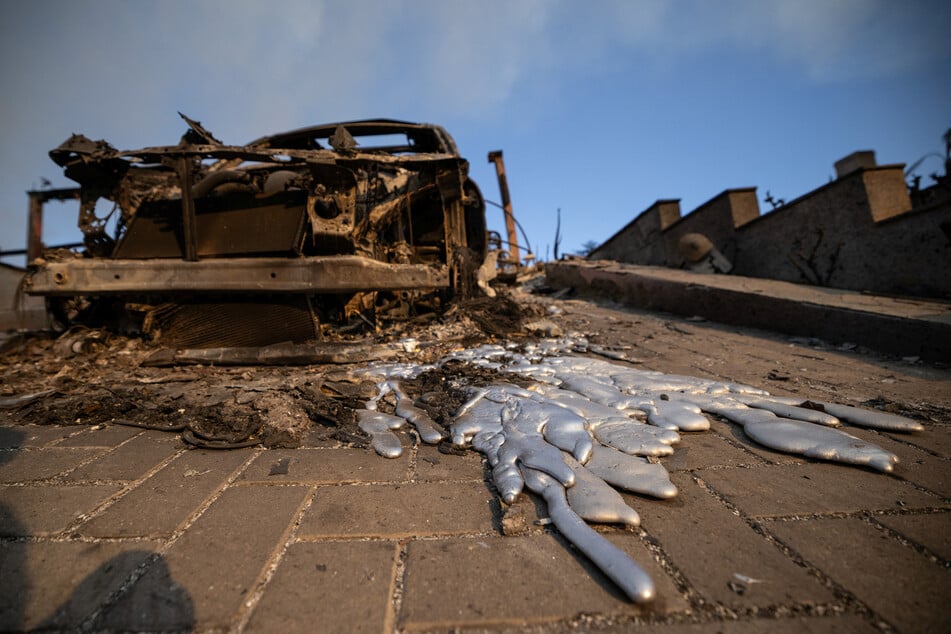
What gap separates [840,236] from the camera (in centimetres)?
566

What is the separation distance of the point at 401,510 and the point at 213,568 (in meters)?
0.45

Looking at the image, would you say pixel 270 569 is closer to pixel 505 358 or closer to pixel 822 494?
pixel 822 494

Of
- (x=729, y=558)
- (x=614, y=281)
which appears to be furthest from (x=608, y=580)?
(x=614, y=281)

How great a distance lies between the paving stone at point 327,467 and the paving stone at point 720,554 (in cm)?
81

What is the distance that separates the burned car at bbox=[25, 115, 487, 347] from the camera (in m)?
2.91

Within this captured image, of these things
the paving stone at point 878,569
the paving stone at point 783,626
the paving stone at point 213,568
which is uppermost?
the paving stone at point 878,569

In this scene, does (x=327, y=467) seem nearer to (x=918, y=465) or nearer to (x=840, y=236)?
(x=918, y=465)

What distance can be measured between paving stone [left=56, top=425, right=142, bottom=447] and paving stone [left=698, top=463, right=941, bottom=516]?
7.73 feet

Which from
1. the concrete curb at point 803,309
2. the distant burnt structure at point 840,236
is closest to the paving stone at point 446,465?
the concrete curb at point 803,309

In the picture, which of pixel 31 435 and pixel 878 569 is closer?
pixel 878 569

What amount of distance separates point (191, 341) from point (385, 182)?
2186 millimetres

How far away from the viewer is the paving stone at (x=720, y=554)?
0.80 metres

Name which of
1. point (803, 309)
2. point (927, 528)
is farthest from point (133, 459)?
point (803, 309)

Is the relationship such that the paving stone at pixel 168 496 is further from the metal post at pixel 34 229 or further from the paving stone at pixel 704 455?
the metal post at pixel 34 229
